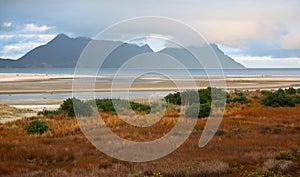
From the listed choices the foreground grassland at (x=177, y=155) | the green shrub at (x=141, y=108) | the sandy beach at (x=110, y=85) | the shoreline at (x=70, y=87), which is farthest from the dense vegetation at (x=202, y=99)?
the sandy beach at (x=110, y=85)

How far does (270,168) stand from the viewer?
9.89 m

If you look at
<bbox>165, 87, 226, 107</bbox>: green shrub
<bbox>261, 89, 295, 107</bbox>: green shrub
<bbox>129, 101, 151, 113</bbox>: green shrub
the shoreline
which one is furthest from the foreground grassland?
the shoreline

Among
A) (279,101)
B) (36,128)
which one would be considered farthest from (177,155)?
(279,101)

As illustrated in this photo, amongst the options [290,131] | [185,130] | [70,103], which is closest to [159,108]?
[70,103]

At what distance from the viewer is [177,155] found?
12.1 metres

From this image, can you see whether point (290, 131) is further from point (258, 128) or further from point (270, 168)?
point (270, 168)

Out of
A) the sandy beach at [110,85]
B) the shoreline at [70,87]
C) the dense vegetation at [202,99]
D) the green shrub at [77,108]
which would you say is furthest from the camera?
the sandy beach at [110,85]

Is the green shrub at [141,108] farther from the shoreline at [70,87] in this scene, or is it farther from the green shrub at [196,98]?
the shoreline at [70,87]

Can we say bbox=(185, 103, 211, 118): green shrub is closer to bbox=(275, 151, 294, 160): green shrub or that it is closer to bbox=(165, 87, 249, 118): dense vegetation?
bbox=(165, 87, 249, 118): dense vegetation

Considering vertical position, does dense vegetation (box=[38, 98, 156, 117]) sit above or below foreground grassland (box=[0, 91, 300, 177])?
above

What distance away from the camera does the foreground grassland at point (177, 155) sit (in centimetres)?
978

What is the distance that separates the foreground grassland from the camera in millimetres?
9781

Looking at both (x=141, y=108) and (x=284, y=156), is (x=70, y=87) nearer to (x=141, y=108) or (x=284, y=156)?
(x=141, y=108)

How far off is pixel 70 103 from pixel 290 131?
1636 cm
